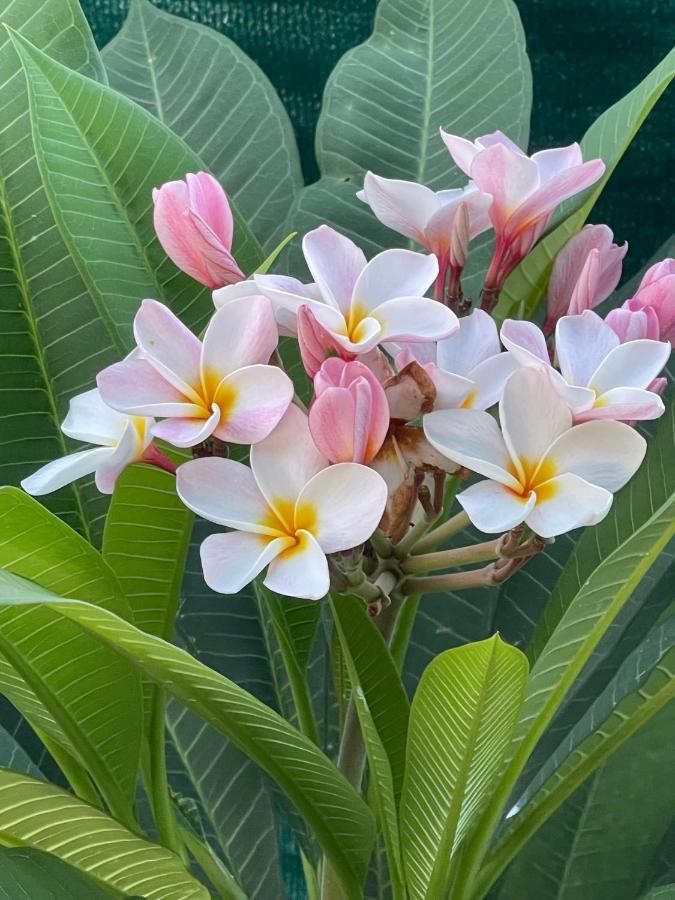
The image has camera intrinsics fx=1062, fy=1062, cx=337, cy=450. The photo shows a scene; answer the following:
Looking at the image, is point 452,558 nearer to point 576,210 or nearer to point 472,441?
point 472,441

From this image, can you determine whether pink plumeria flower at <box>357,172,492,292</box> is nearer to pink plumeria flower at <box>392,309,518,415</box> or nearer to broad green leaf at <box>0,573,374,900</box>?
pink plumeria flower at <box>392,309,518,415</box>

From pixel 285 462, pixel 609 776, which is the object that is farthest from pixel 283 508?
pixel 609 776

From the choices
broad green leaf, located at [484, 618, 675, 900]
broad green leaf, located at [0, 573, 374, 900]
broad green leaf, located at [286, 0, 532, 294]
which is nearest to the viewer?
broad green leaf, located at [0, 573, 374, 900]

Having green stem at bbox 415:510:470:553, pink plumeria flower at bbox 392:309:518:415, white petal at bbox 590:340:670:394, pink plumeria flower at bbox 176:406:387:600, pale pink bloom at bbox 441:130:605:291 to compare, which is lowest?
green stem at bbox 415:510:470:553

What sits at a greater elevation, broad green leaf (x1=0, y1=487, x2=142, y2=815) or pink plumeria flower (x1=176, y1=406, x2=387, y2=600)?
pink plumeria flower (x1=176, y1=406, x2=387, y2=600)

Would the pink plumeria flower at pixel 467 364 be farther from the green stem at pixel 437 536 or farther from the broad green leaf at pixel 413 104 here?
the broad green leaf at pixel 413 104

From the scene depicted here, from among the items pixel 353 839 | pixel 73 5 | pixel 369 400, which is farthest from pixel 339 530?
pixel 73 5

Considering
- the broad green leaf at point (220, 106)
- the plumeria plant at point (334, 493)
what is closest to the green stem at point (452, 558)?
the plumeria plant at point (334, 493)

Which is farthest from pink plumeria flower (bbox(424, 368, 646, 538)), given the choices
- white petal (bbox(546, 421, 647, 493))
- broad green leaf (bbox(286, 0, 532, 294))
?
broad green leaf (bbox(286, 0, 532, 294))
